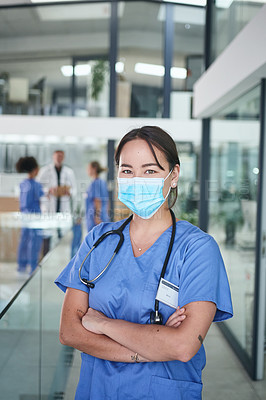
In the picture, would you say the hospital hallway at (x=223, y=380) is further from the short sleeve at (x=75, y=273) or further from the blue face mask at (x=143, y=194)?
the blue face mask at (x=143, y=194)

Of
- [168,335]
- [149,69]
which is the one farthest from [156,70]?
[168,335]

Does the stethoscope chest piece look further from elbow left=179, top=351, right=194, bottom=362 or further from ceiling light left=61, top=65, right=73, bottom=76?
ceiling light left=61, top=65, right=73, bottom=76

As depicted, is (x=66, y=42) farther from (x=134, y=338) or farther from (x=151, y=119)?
(x=134, y=338)

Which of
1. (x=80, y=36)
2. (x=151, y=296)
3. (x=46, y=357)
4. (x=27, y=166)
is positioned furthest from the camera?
(x=80, y=36)

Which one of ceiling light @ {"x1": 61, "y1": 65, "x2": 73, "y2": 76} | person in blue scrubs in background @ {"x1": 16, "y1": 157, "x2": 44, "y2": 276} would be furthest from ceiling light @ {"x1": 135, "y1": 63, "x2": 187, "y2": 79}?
person in blue scrubs in background @ {"x1": 16, "y1": 157, "x2": 44, "y2": 276}

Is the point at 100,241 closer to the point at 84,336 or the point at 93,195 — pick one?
the point at 84,336

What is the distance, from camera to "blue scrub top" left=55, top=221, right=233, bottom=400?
4.23 ft

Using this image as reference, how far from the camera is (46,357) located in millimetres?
2531

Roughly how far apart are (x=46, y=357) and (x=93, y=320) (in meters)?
1.37

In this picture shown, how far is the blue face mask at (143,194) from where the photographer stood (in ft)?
4.61

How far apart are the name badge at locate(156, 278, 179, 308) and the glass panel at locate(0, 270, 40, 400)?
0.64 meters

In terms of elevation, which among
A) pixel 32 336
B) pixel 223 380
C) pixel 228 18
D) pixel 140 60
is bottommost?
pixel 223 380

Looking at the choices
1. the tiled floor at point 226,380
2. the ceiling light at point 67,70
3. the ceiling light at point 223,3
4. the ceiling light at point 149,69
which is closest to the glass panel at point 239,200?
the tiled floor at point 226,380

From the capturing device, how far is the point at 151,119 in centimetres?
777
